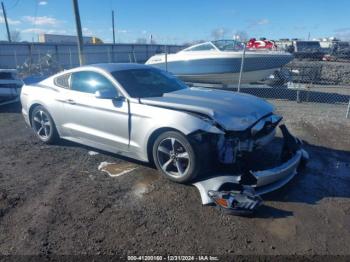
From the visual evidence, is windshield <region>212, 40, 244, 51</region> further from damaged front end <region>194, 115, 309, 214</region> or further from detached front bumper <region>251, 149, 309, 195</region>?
detached front bumper <region>251, 149, 309, 195</region>

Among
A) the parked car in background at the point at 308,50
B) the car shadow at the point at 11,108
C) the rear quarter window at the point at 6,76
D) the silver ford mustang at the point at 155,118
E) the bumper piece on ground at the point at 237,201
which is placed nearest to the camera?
the bumper piece on ground at the point at 237,201

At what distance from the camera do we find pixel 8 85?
8656 millimetres

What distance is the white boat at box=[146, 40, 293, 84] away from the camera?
10.7m

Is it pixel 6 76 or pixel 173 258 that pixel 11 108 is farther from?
pixel 173 258

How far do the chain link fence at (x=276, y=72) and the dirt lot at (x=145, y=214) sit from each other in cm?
396

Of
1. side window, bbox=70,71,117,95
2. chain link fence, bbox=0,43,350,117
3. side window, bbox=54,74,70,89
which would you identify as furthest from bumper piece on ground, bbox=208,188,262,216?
chain link fence, bbox=0,43,350,117

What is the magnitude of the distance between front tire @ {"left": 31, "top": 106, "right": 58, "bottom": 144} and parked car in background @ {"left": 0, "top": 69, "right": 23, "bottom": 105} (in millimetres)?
3419

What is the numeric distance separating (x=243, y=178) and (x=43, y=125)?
157 inches

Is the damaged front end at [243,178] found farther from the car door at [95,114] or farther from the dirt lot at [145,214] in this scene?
the car door at [95,114]

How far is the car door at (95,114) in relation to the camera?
15.0 ft

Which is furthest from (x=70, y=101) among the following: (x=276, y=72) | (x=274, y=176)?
(x=276, y=72)

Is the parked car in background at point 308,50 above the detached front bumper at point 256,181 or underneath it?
above

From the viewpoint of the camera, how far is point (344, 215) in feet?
11.6

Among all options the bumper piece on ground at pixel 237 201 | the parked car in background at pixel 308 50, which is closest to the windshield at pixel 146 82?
the bumper piece on ground at pixel 237 201
